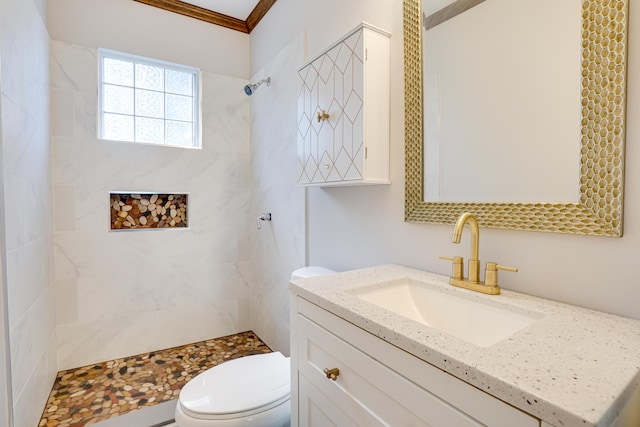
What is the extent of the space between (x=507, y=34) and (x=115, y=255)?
8.55 ft

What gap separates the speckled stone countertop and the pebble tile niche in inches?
80.5

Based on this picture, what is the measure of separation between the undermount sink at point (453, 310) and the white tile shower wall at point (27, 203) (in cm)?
153

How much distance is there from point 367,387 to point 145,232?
2.22 metres

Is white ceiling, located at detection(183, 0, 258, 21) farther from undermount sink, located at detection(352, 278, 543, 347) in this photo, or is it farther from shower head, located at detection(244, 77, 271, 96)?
undermount sink, located at detection(352, 278, 543, 347)

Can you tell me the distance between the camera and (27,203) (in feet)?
5.37

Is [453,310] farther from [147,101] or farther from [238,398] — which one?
[147,101]

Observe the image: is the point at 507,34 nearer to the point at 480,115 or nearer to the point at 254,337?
the point at 480,115

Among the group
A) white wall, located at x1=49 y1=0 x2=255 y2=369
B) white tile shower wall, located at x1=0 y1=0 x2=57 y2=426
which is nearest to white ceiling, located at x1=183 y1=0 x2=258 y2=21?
white wall, located at x1=49 y1=0 x2=255 y2=369

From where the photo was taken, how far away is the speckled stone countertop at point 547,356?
474mm

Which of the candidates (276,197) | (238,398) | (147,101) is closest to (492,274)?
(238,398)

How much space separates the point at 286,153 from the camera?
88.5 inches

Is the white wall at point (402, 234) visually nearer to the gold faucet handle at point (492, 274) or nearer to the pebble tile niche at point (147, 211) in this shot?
the gold faucet handle at point (492, 274)

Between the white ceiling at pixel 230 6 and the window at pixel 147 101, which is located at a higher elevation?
the white ceiling at pixel 230 6

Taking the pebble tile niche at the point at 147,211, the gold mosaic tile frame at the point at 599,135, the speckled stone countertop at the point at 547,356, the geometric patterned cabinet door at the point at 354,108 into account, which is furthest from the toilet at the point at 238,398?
the pebble tile niche at the point at 147,211
